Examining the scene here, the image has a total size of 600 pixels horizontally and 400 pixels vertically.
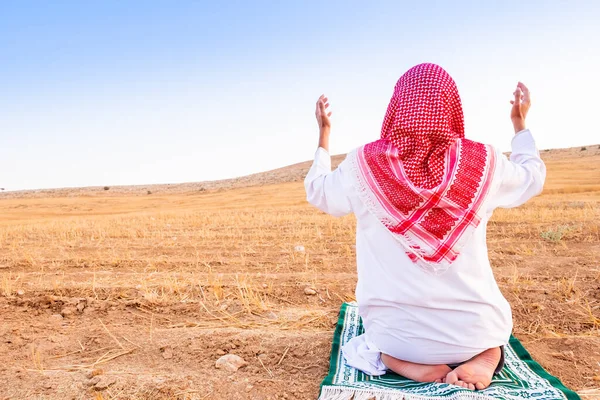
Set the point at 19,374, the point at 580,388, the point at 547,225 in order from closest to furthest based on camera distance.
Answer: the point at 580,388
the point at 19,374
the point at 547,225

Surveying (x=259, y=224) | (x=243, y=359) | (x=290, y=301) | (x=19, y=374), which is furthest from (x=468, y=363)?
(x=259, y=224)

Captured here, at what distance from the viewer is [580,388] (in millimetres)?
3098

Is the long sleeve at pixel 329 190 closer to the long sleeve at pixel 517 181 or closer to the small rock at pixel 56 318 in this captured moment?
the long sleeve at pixel 517 181

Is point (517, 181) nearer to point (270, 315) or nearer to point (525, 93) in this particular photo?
point (525, 93)

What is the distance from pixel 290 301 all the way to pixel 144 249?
4.66 metres

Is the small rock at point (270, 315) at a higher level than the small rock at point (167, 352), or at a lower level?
lower

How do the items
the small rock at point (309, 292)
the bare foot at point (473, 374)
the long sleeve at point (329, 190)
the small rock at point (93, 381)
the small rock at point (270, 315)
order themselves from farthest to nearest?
1. the small rock at point (309, 292)
2. the small rock at point (270, 315)
3. the small rock at point (93, 381)
4. the long sleeve at point (329, 190)
5. the bare foot at point (473, 374)

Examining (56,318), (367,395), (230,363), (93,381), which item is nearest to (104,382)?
(93,381)

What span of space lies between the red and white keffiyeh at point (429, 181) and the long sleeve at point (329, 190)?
0.18m

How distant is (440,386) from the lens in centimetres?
280

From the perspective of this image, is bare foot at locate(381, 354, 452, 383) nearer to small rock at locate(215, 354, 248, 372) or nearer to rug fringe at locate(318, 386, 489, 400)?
rug fringe at locate(318, 386, 489, 400)

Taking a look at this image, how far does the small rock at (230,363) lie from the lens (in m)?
3.38

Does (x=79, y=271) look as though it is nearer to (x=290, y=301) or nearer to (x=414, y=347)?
(x=290, y=301)

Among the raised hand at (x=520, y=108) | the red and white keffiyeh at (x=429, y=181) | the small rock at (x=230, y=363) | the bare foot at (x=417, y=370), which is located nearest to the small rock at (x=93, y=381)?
the small rock at (x=230, y=363)
